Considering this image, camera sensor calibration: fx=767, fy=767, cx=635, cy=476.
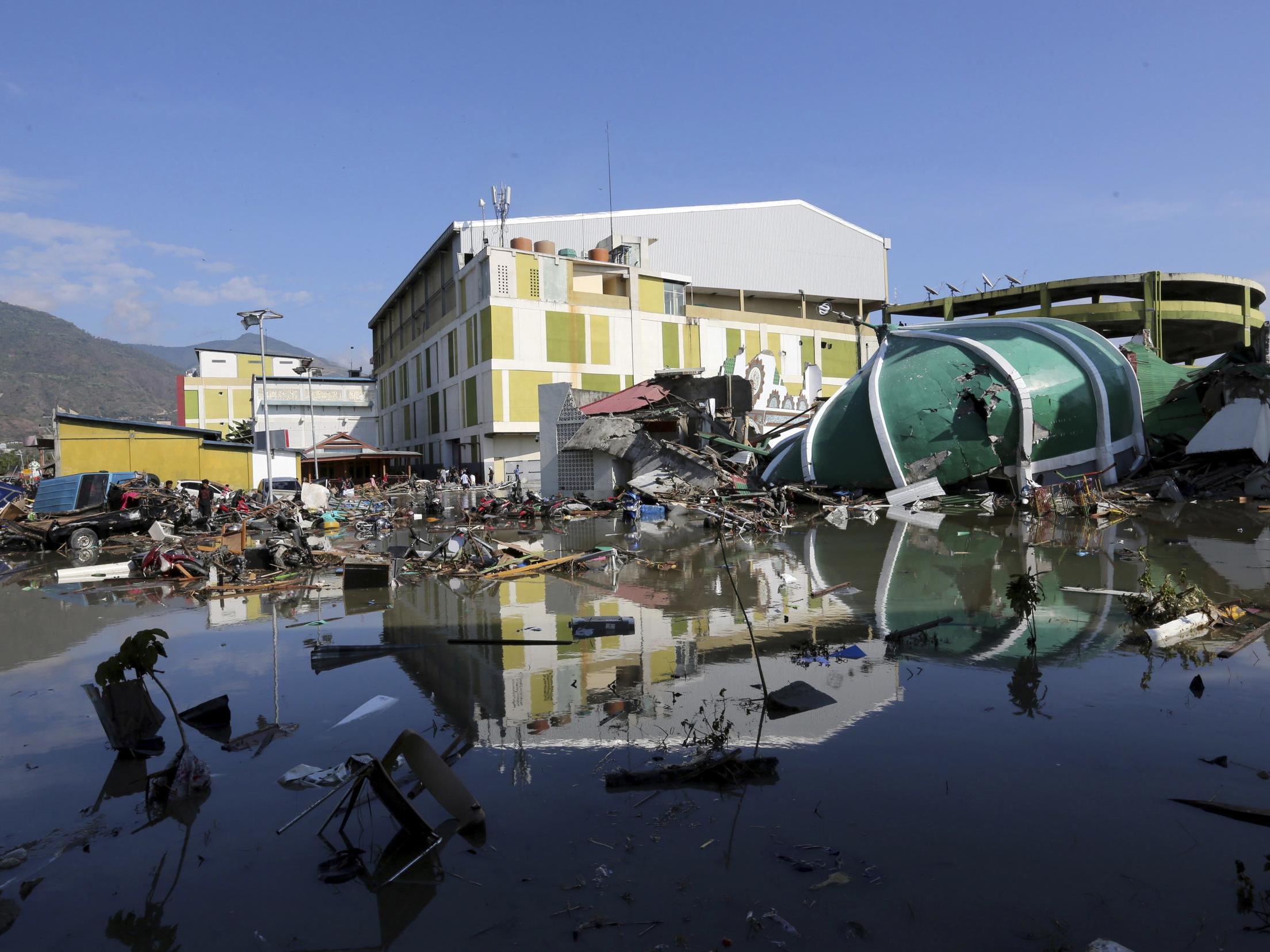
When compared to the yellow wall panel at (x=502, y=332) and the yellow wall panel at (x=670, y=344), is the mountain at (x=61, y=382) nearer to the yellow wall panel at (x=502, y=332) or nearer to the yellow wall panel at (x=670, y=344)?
the yellow wall panel at (x=502, y=332)

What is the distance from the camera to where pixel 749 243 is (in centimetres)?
5356

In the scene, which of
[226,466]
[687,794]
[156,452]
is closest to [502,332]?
[226,466]

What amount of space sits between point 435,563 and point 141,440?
846 inches

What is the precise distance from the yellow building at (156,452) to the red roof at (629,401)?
14155 mm

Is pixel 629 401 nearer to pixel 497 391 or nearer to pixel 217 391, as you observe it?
pixel 497 391

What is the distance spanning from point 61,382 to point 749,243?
14248 cm

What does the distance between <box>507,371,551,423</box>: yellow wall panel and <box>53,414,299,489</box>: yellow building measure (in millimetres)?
12024

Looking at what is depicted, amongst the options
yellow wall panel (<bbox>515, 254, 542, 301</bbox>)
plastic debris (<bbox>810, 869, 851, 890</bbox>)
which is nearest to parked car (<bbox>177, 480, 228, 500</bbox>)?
yellow wall panel (<bbox>515, 254, 542, 301</bbox>)

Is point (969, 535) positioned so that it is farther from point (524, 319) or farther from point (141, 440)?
point (524, 319)

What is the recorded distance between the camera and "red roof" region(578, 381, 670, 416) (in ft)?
80.4

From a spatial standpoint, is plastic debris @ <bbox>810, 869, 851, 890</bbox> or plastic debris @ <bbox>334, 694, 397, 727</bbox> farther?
plastic debris @ <bbox>334, 694, 397, 727</bbox>

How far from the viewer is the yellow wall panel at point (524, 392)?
131ft

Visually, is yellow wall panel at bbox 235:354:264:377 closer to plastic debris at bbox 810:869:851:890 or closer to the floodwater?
the floodwater

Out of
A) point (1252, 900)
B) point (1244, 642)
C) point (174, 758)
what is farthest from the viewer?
point (1244, 642)
